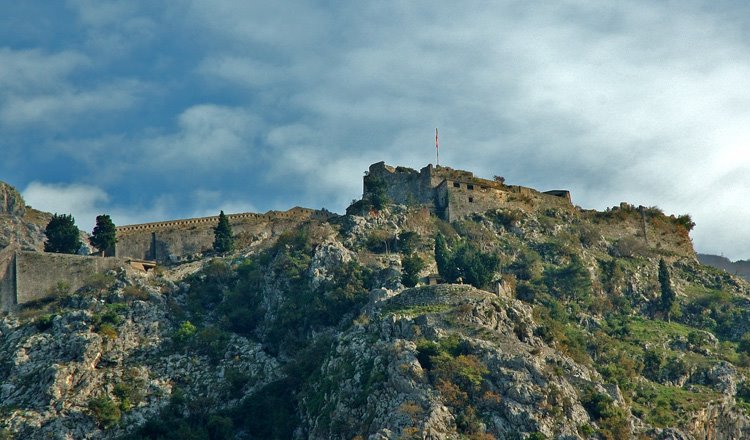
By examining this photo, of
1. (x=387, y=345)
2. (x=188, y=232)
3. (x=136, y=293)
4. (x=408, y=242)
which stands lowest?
(x=387, y=345)

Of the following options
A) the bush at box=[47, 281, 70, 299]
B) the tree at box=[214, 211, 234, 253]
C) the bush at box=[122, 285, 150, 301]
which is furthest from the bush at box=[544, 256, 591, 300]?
the bush at box=[47, 281, 70, 299]

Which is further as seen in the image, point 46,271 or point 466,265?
point 46,271

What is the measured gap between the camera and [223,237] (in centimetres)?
9650

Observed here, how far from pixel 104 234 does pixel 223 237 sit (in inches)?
335

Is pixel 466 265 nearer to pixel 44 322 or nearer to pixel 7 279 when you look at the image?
pixel 44 322

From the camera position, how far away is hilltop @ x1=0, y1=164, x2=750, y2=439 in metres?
68.2

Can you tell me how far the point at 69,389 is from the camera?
242 ft

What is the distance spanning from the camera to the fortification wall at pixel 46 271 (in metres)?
86.2

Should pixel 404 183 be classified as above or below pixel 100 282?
above

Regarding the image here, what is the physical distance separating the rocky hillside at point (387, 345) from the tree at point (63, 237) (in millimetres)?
6777

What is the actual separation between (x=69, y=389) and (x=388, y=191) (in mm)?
34982

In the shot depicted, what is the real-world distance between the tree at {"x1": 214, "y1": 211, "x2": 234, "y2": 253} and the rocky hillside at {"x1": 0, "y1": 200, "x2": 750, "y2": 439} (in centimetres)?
252

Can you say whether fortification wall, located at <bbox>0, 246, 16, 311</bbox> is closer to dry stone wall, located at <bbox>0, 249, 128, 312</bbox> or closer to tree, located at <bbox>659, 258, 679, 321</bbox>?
dry stone wall, located at <bbox>0, 249, 128, 312</bbox>

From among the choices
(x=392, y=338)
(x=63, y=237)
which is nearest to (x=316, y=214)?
(x=63, y=237)
